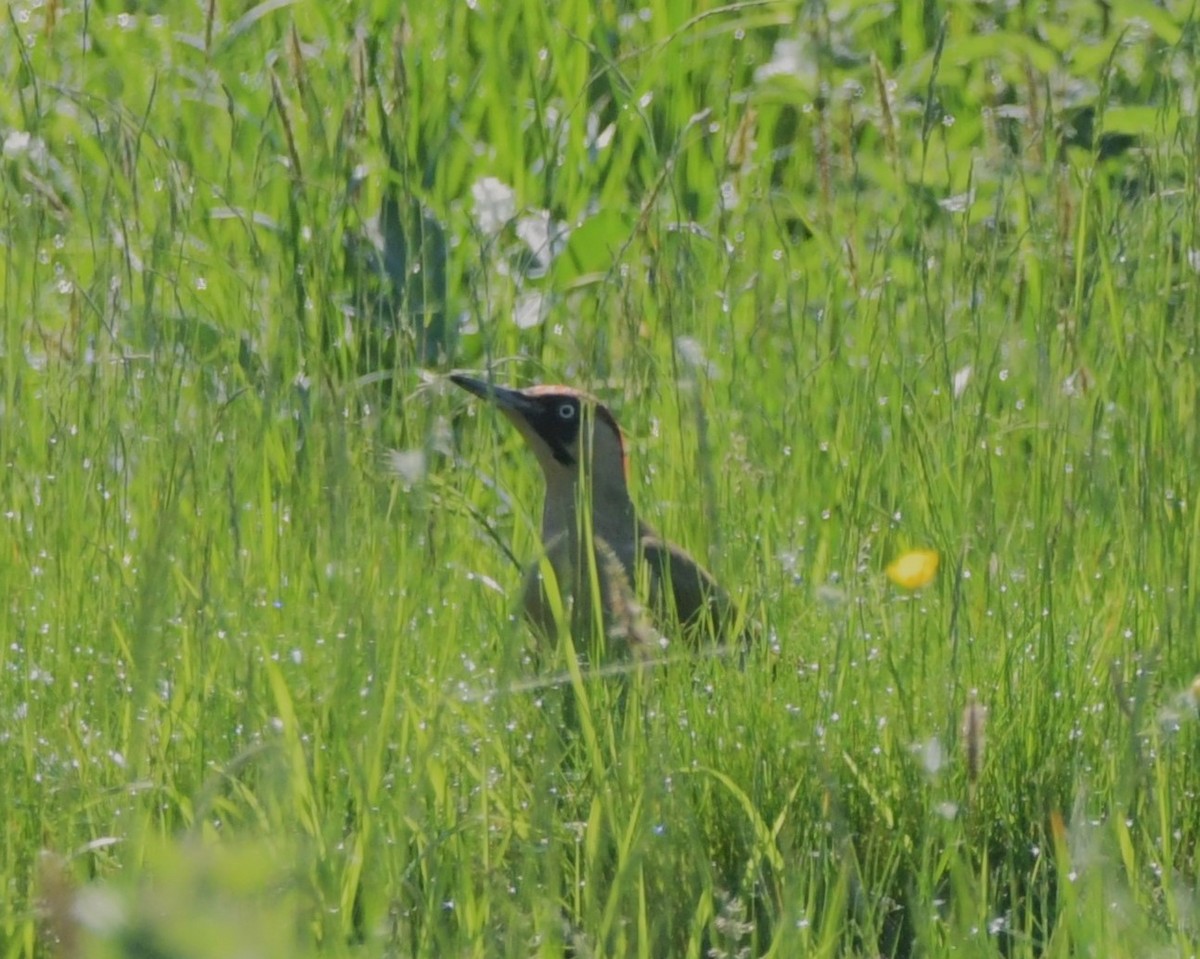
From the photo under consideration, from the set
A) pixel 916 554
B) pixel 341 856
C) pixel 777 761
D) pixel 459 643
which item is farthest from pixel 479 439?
pixel 341 856

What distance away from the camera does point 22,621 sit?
284 centimetres

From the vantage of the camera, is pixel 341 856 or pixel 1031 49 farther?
pixel 1031 49

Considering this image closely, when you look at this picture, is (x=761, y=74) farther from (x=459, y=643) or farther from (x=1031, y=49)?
(x=459, y=643)

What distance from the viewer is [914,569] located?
3229 millimetres

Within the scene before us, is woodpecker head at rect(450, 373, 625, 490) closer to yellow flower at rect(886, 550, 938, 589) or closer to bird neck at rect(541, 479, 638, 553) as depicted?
bird neck at rect(541, 479, 638, 553)

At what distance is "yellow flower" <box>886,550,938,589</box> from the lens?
317 cm

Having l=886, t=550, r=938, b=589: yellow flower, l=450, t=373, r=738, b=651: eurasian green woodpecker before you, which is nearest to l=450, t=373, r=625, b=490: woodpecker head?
l=450, t=373, r=738, b=651: eurasian green woodpecker

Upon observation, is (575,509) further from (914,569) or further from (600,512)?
(914,569)

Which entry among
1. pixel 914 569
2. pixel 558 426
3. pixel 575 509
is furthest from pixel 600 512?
pixel 914 569

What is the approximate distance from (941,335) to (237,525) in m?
1.08

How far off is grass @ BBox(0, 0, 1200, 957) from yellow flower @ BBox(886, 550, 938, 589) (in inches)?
1.8

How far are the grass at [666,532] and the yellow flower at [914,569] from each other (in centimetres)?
5

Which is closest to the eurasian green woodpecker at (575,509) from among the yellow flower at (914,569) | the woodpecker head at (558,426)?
the woodpecker head at (558,426)

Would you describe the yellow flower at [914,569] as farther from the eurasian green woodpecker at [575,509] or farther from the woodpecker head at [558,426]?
the woodpecker head at [558,426]
